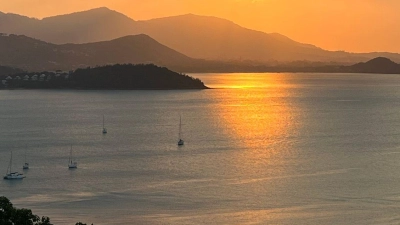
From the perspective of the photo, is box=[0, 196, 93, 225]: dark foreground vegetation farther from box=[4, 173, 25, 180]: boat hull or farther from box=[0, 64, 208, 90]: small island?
box=[0, 64, 208, 90]: small island

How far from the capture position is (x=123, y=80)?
3073 inches

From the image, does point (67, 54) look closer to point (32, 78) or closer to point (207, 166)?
point (32, 78)

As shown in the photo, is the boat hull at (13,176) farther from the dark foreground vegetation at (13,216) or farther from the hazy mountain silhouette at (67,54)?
the hazy mountain silhouette at (67,54)

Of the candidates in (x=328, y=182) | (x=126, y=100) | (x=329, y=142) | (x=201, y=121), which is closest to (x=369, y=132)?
(x=329, y=142)

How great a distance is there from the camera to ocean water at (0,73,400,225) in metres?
19.5

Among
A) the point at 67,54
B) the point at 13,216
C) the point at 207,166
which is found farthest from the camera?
the point at 67,54

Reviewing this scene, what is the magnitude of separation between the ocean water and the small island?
26.0 m

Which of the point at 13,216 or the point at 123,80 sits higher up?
the point at 13,216

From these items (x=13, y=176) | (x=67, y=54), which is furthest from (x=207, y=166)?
(x=67, y=54)

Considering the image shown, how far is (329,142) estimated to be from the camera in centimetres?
3403

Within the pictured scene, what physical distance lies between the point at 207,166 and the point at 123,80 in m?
52.8

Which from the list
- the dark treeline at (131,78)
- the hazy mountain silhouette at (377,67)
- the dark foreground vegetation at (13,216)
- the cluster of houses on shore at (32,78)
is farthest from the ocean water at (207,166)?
the hazy mountain silhouette at (377,67)

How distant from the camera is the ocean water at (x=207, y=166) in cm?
1947

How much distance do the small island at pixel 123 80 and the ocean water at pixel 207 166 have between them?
85.2 ft
